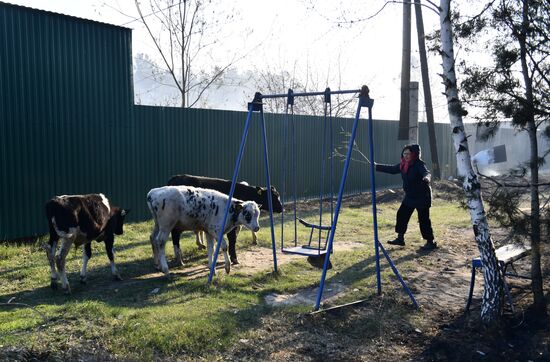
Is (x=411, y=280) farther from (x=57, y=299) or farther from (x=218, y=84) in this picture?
(x=218, y=84)

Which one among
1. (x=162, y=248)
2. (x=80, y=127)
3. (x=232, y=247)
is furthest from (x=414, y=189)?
(x=80, y=127)

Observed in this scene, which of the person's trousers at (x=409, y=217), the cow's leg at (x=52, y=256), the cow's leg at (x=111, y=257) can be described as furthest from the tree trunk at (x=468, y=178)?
the cow's leg at (x=52, y=256)

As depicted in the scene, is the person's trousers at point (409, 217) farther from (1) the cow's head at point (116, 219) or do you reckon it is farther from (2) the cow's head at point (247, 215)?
(1) the cow's head at point (116, 219)

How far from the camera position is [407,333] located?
6.52 m

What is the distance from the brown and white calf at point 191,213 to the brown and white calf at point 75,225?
0.72 m

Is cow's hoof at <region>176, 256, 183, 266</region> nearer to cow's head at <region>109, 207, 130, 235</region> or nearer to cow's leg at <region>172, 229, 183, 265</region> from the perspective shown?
cow's leg at <region>172, 229, 183, 265</region>

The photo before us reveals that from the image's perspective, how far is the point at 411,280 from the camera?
8516 mm

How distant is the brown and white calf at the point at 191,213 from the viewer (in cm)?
837

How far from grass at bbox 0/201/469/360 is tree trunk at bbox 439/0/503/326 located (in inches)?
38.7

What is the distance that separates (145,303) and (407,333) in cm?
335

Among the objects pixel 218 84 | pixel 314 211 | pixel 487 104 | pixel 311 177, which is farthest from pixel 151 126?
pixel 218 84

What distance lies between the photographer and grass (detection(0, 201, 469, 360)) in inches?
215

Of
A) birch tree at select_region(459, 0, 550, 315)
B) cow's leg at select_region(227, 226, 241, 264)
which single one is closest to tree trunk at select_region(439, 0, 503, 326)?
birch tree at select_region(459, 0, 550, 315)

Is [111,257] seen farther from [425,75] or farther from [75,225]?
[425,75]
